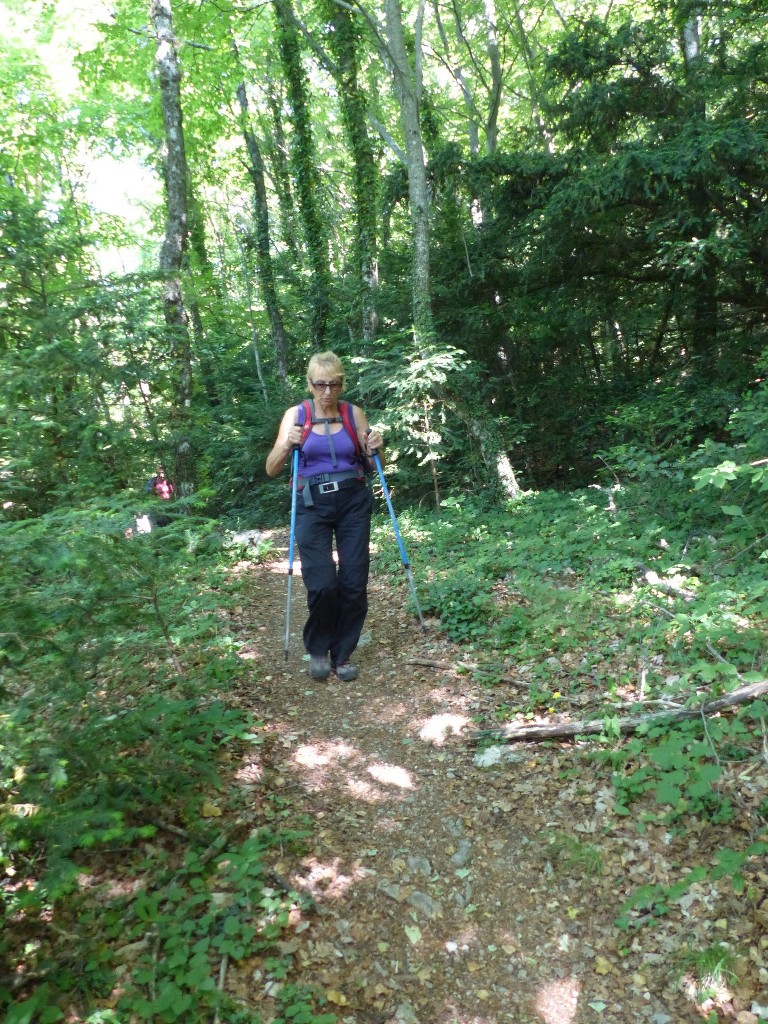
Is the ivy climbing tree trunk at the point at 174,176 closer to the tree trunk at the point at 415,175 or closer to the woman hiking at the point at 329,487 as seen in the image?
the tree trunk at the point at 415,175

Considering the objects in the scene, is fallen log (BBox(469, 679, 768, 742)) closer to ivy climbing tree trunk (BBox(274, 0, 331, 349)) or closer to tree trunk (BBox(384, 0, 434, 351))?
tree trunk (BBox(384, 0, 434, 351))

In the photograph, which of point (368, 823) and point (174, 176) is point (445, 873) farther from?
point (174, 176)

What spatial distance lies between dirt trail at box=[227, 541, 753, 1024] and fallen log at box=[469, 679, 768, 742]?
4.3 inches

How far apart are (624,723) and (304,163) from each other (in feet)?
49.5

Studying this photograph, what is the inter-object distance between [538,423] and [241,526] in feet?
20.7

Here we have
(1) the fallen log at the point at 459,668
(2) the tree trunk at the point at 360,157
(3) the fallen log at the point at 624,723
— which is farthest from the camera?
(2) the tree trunk at the point at 360,157

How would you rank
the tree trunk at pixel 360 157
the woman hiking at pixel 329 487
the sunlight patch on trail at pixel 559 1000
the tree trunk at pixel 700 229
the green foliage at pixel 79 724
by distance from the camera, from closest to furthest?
the green foliage at pixel 79 724 < the sunlight patch on trail at pixel 559 1000 < the woman hiking at pixel 329 487 < the tree trunk at pixel 700 229 < the tree trunk at pixel 360 157

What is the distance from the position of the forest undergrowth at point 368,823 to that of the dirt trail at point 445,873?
1 centimetres

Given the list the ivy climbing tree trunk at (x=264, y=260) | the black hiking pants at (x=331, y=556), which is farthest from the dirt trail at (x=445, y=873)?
the ivy climbing tree trunk at (x=264, y=260)

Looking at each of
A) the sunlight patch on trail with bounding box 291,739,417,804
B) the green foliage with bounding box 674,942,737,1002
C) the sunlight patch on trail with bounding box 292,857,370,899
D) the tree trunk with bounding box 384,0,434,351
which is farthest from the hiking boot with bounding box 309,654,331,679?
the tree trunk with bounding box 384,0,434,351

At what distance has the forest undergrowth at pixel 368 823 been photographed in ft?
7.98

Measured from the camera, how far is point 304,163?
14.8 metres

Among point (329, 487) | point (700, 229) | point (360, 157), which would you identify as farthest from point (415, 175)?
point (329, 487)

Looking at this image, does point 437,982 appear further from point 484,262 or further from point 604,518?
point 484,262
